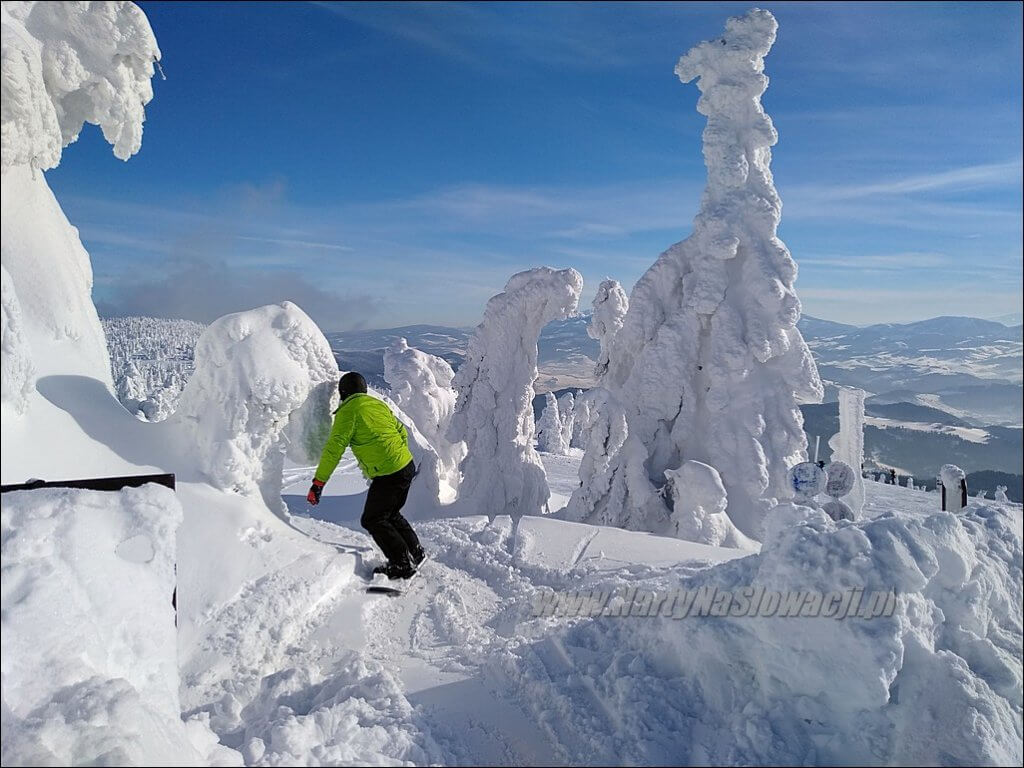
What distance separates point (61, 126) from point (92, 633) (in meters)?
3.90

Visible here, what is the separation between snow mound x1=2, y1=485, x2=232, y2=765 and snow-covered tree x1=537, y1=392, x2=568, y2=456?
33.2 metres

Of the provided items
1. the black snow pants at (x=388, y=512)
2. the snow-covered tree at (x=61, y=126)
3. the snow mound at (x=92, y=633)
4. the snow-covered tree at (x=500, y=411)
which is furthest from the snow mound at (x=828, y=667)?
the snow-covered tree at (x=500, y=411)

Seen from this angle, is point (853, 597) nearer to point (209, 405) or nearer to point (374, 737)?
point (374, 737)

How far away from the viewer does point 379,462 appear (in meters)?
5.14

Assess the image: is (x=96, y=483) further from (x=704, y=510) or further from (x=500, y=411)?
(x=500, y=411)

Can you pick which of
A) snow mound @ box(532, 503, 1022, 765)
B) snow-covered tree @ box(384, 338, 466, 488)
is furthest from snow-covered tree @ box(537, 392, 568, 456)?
snow mound @ box(532, 503, 1022, 765)

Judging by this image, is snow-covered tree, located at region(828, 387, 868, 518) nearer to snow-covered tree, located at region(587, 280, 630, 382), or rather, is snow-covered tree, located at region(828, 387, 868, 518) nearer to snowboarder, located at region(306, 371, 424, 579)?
snowboarder, located at region(306, 371, 424, 579)

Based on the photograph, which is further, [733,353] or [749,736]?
[733,353]

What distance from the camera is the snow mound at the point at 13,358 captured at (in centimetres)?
284

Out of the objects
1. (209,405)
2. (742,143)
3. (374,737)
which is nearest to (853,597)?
(374,737)

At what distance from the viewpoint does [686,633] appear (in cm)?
355

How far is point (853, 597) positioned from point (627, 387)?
32.9 feet

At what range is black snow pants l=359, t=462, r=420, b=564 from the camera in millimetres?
5195

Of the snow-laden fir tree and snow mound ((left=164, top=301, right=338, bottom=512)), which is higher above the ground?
snow mound ((left=164, top=301, right=338, bottom=512))
